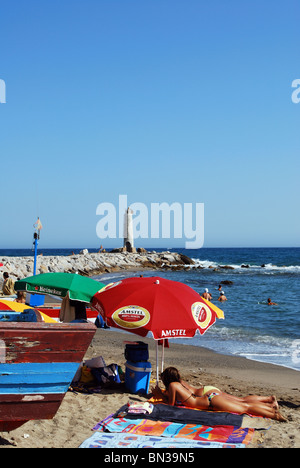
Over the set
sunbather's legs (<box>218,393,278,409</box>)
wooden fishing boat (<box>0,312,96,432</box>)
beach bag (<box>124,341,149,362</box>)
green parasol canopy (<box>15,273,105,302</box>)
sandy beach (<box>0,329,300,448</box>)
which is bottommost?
sandy beach (<box>0,329,300,448</box>)

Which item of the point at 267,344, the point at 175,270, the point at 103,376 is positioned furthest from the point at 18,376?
the point at 175,270

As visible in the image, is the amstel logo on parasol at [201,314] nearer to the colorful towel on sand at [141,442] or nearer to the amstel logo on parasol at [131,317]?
the amstel logo on parasol at [131,317]

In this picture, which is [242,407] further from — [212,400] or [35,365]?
[35,365]

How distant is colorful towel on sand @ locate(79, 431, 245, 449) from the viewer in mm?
5938

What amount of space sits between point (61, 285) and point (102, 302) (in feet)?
5.83

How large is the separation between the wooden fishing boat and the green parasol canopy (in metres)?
3.27

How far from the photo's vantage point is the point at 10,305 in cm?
893

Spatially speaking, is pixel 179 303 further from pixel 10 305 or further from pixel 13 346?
pixel 10 305

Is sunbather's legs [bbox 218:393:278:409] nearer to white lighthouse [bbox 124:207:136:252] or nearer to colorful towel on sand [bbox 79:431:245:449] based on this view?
colorful towel on sand [bbox 79:431:245:449]

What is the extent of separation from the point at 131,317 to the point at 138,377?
168cm

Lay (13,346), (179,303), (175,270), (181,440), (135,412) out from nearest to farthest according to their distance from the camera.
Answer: (13,346) → (181,440) → (135,412) → (179,303) → (175,270)

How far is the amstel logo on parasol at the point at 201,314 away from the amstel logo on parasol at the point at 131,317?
0.78 m

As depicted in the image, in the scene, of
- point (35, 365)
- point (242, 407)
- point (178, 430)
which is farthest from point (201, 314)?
point (35, 365)

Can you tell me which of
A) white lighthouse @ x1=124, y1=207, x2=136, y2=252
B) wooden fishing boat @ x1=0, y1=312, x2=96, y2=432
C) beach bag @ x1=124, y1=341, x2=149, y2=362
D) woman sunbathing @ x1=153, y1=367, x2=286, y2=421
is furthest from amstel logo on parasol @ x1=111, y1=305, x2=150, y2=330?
white lighthouse @ x1=124, y1=207, x2=136, y2=252
